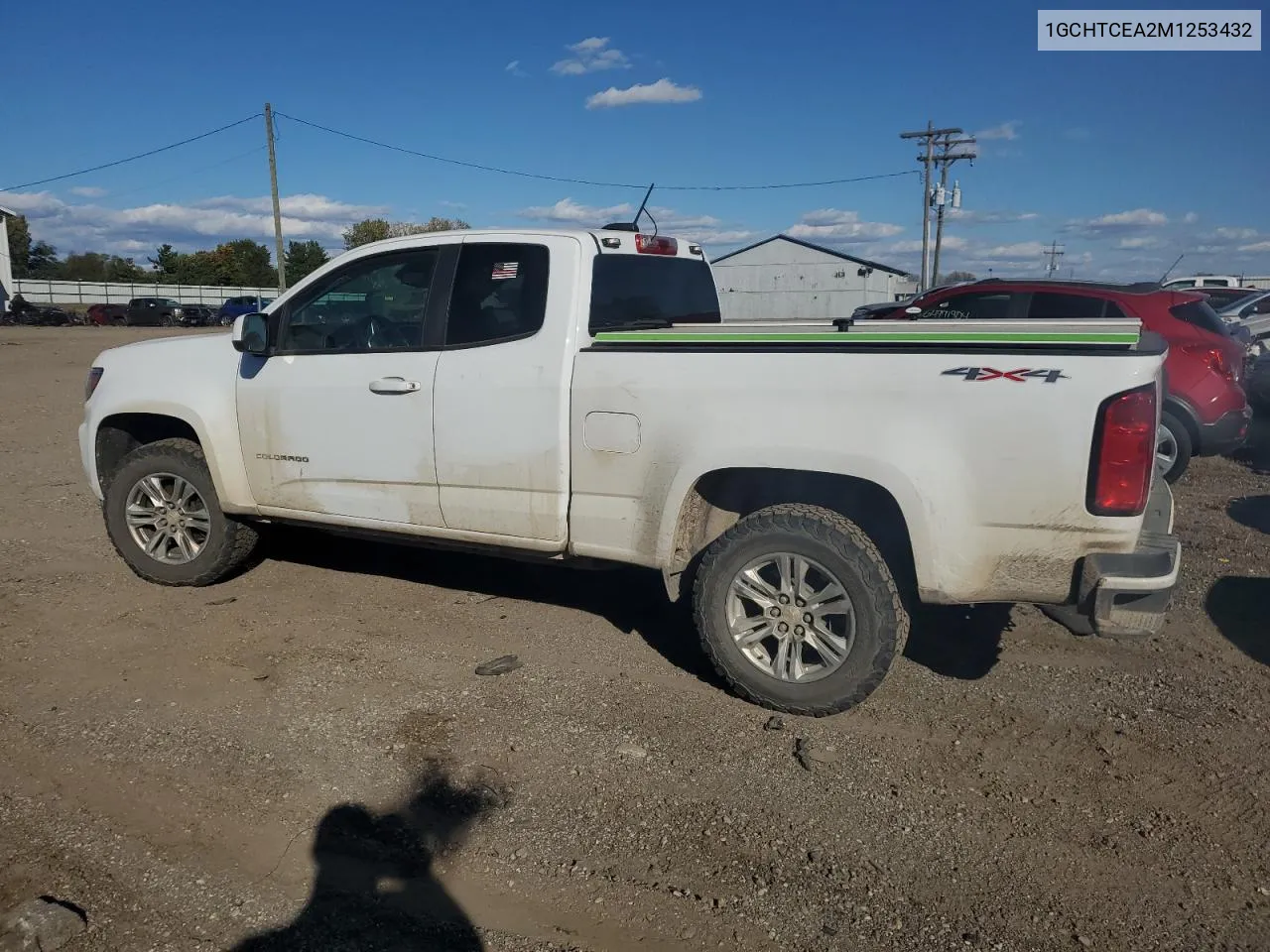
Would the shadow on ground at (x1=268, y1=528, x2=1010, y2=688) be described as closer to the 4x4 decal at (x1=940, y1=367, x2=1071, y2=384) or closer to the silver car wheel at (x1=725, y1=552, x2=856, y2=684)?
the silver car wheel at (x1=725, y1=552, x2=856, y2=684)

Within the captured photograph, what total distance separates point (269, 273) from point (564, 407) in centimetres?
8940

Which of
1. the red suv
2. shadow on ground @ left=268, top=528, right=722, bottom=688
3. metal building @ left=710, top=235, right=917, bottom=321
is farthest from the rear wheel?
metal building @ left=710, top=235, right=917, bottom=321

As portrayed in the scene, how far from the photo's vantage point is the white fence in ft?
204

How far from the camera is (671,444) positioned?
4.20 metres

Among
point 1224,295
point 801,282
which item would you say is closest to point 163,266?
point 801,282

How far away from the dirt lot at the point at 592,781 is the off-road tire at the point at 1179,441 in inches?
126

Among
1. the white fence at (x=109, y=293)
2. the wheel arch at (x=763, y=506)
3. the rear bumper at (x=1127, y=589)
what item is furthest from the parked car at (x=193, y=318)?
the rear bumper at (x=1127, y=589)

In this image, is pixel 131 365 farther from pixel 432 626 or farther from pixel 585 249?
pixel 585 249

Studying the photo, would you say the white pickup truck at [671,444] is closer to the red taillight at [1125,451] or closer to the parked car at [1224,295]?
the red taillight at [1125,451]

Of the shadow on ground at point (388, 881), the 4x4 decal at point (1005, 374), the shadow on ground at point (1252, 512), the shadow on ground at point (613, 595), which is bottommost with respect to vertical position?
the shadow on ground at point (388, 881)

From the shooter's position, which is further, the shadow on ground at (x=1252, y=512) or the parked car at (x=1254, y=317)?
the parked car at (x=1254, y=317)

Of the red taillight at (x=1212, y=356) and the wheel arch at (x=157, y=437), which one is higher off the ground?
the red taillight at (x=1212, y=356)

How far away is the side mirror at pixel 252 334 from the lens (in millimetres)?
5141

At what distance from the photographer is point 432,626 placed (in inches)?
206
